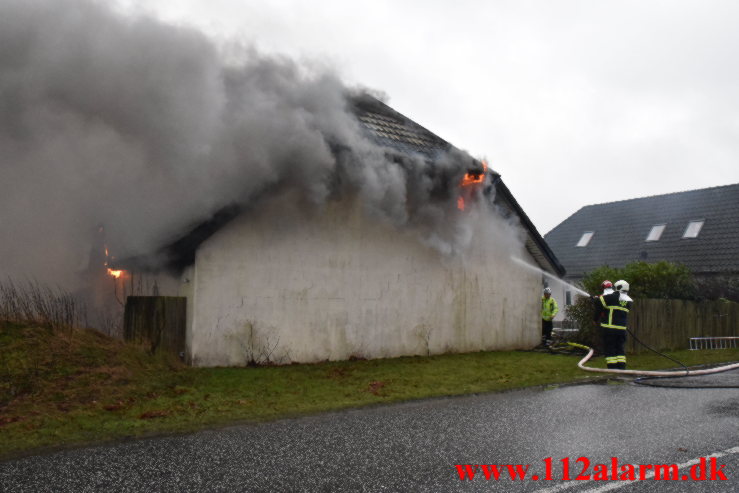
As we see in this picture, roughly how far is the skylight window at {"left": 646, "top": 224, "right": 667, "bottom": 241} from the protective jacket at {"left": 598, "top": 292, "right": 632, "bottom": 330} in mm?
15258

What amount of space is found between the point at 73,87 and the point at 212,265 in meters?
3.36

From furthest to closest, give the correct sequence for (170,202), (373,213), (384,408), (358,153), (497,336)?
(497,336) → (373,213) → (358,153) → (170,202) → (384,408)

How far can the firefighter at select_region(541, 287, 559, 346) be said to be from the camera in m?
13.2

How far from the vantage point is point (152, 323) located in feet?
27.3

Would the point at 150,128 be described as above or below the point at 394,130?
below

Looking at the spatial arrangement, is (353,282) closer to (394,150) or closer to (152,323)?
(394,150)

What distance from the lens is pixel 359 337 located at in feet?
33.8

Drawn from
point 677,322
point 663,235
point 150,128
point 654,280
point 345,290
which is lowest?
point 677,322

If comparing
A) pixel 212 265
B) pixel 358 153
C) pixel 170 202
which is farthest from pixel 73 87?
pixel 358 153

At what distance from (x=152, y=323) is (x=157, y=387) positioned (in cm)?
174

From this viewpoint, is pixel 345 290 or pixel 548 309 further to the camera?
pixel 548 309

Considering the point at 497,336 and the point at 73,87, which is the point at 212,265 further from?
the point at 497,336

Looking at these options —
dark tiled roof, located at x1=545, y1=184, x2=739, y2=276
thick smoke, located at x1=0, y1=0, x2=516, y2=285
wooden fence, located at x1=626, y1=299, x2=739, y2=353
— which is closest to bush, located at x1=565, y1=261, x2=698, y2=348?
wooden fence, located at x1=626, y1=299, x2=739, y2=353

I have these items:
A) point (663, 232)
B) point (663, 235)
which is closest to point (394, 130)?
point (663, 235)
